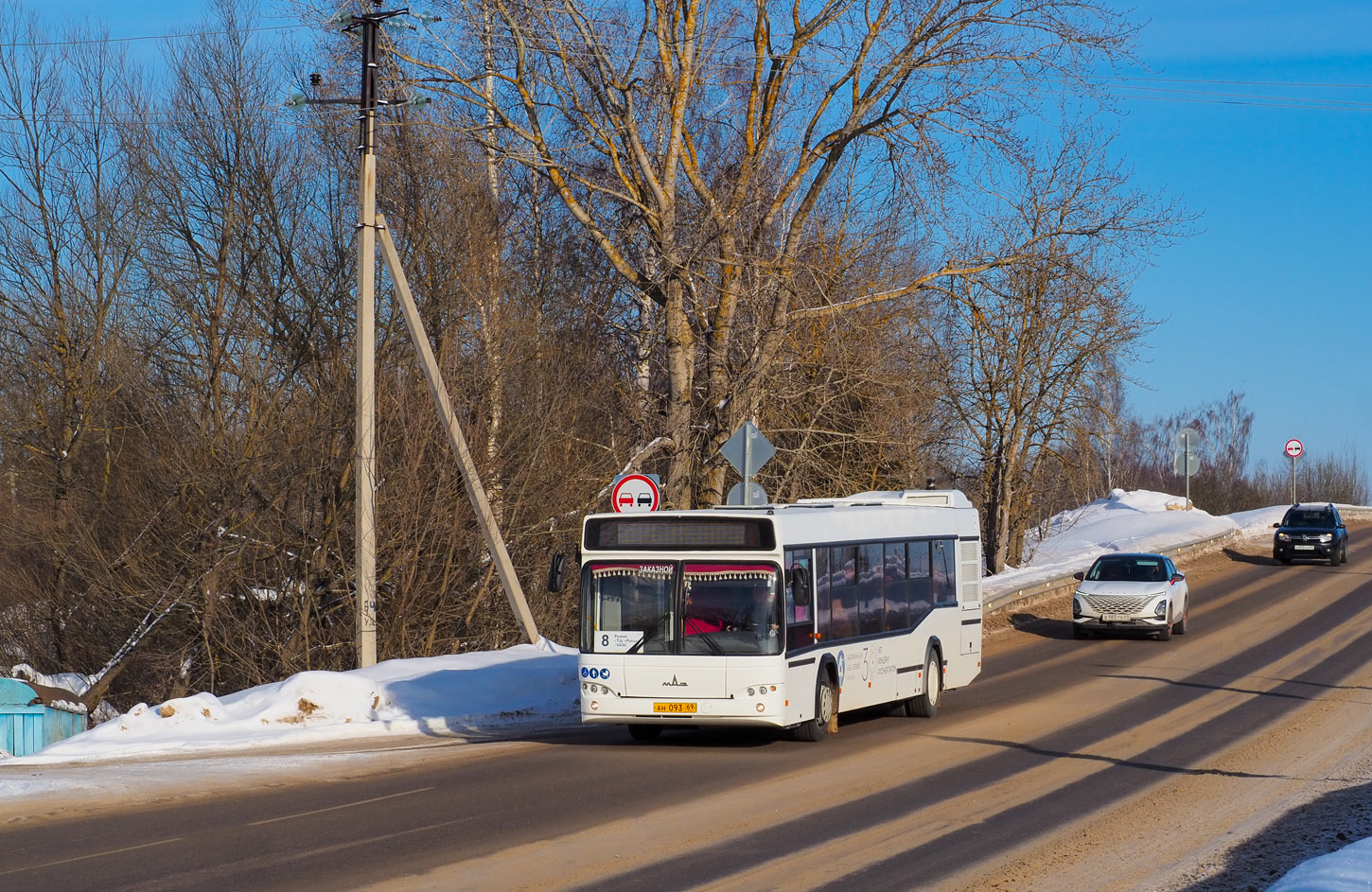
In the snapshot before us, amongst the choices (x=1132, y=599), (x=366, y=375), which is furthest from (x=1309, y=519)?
(x=366, y=375)

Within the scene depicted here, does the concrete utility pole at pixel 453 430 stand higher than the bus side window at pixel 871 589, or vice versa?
the concrete utility pole at pixel 453 430

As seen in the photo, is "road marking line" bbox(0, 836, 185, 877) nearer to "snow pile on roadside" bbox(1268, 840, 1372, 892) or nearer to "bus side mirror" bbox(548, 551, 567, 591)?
"bus side mirror" bbox(548, 551, 567, 591)

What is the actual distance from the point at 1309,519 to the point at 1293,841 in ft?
122

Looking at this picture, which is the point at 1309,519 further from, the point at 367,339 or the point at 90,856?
the point at 90,856

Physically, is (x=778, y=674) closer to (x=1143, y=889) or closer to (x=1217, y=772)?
(x=1217, y=772)

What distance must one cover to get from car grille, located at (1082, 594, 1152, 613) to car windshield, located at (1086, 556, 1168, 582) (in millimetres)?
1058

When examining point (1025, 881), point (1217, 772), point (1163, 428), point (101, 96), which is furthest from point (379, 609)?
point (1163, 428)

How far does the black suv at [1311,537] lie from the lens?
140 ft

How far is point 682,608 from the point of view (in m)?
15.5

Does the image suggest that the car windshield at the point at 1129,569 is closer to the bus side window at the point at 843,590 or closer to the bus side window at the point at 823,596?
the bus side window at the point at 843,590

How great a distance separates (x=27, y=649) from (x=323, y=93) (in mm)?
13179

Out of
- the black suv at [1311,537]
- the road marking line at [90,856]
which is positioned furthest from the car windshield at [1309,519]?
the road marking line at [90,856]

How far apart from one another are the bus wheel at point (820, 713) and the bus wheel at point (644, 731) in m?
1.66

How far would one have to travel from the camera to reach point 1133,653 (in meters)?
26.5
